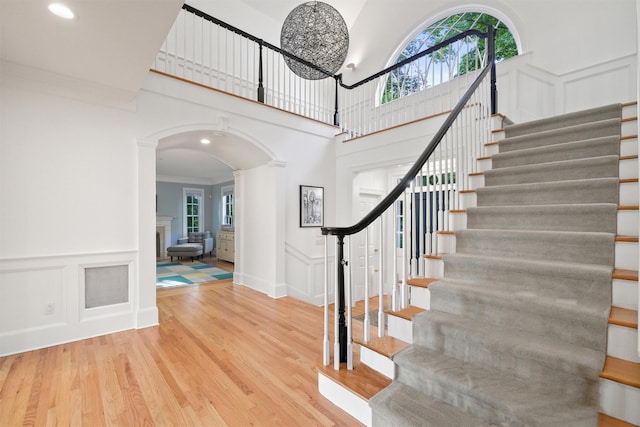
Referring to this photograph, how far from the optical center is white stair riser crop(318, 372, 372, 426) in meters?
1.64

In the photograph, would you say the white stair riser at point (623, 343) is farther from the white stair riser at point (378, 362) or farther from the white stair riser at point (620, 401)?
the white stair riser at point (378, 362)

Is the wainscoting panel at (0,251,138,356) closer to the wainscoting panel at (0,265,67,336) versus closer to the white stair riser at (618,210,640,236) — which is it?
the wainscoting panel at (0,265,67,336)

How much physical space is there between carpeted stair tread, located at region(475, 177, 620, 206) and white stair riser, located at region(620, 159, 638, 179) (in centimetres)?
18

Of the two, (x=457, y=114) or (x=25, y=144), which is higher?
Result: (x=457, y=114)

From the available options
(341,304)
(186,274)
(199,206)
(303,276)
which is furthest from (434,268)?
(199,206)

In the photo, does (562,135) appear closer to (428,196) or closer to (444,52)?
(428,196)

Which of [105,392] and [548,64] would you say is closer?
[105,392]

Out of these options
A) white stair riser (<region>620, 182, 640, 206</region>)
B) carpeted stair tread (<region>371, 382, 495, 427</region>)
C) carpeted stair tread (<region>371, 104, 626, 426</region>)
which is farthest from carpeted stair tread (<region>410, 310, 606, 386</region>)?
white stair riser (<region>620, 182, 640, 206</region>)

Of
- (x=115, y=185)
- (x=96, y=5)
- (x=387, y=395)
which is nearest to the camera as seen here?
(x=387, y=395)

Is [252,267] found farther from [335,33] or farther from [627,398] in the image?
[627,398]

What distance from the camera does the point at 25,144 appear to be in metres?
2.64

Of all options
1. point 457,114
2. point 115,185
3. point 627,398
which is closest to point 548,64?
point 457,114

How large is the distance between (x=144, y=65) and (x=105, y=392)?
2597 millimetres

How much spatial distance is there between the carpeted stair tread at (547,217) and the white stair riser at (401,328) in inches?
42.6
